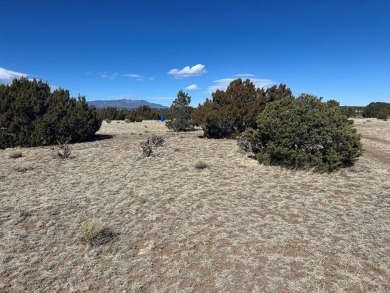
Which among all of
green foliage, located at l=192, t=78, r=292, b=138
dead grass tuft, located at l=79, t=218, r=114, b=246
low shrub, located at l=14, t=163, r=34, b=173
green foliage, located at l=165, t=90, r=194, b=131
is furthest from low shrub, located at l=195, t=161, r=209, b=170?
green foliage, located at l=165, t=90, r=194, b=131

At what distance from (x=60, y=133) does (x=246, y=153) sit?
461 inches

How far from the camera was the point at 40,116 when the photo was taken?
67.7ft

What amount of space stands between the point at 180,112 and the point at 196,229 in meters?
21.3

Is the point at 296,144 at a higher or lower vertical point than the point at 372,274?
higher

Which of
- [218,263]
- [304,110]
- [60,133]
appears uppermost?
[304,110]

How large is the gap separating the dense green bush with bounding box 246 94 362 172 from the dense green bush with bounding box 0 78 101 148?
41.3ft

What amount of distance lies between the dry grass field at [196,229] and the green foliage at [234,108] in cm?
851

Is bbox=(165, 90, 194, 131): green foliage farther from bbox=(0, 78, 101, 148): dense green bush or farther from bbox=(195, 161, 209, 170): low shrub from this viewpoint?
bbox=(195, 161, 209, 170): low shrub

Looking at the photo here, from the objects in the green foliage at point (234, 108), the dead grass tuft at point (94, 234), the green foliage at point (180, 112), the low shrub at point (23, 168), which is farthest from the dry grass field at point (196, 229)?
the green foliage at point (180, 112)

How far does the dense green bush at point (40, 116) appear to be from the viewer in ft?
63.3

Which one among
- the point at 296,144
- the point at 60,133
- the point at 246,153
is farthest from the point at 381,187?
the point at 60,133

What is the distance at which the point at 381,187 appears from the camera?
10.9m

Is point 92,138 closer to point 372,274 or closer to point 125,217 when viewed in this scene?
point 125,217

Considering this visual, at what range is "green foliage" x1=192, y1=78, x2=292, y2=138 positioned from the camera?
71.2 feet
